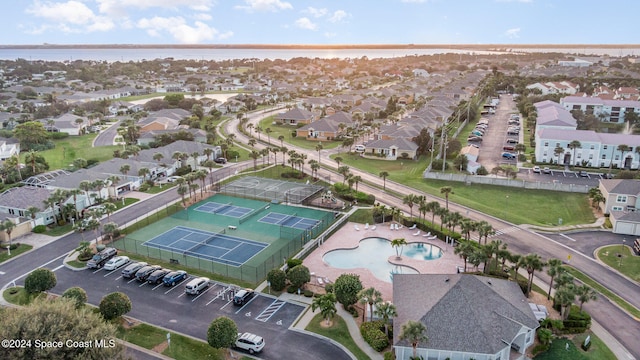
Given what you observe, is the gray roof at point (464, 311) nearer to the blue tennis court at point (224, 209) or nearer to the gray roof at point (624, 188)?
the blue tennis court at point (224, 209)

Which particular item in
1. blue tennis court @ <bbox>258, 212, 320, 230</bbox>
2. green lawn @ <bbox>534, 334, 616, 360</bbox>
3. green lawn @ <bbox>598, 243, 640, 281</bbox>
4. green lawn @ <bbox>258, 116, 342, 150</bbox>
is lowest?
green lawn @ <bbox>534, 334, 616, 360</bbox>

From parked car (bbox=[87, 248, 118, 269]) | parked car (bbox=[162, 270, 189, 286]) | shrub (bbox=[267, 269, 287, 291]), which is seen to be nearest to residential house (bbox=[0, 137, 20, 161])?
parked car (bbox=[87, 248, 118, 269])

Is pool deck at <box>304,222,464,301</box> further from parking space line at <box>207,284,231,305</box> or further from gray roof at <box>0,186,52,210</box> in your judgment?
gray roof at <box>0,186,52,210</box>

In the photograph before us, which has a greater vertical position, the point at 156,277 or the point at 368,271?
the point at 156,277

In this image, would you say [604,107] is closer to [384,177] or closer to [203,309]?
[384,177]

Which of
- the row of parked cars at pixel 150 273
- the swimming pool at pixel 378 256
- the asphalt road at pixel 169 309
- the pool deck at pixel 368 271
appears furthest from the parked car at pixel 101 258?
the swimming pool at pixel 378 256

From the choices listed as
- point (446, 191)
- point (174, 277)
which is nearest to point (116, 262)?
point (174, 277)

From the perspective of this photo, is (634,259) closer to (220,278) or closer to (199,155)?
(220,278)
